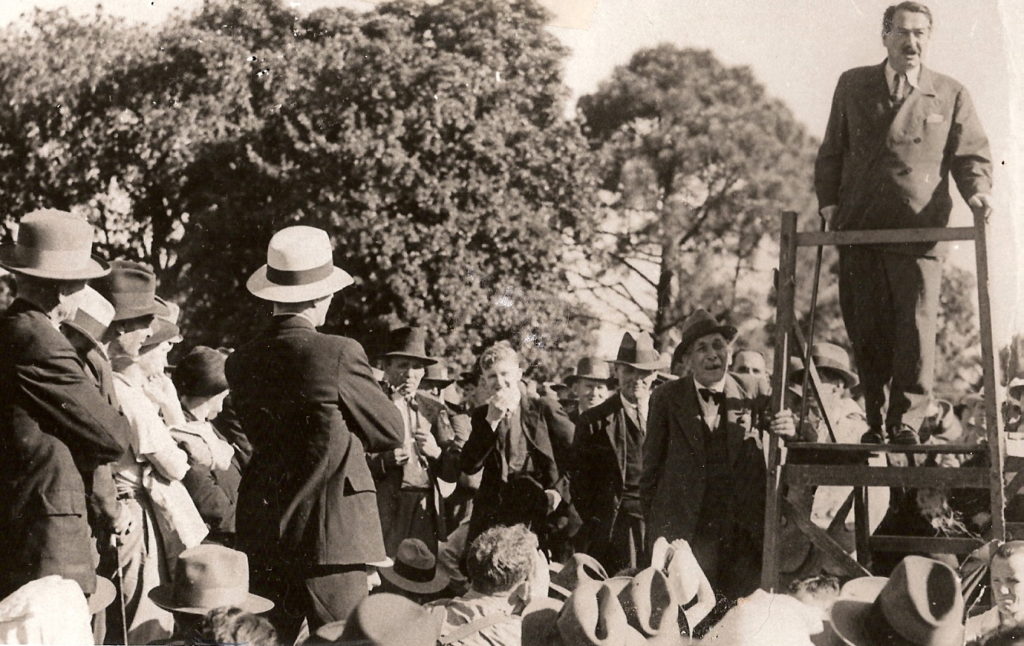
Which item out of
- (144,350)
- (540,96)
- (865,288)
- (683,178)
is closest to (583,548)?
(865,288)

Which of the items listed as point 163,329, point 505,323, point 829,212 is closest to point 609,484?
point 829,212

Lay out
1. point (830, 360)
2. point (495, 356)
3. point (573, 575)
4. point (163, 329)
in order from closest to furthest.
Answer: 1. point (573, 575)
2. point (163, 329)
3. point (495, 356)
4. point (830, 360)

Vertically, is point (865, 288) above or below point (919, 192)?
below

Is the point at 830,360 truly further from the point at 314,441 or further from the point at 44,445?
the point at 44,445

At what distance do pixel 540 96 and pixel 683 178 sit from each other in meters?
1.77

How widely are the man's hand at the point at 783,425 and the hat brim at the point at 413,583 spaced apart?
1.33m

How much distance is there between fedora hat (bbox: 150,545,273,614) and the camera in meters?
3.50

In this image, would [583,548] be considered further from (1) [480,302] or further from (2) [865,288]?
(1) [480,302]

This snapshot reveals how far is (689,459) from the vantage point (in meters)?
4.96

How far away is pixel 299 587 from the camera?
372 centimetres

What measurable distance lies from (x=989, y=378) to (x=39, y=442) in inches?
123

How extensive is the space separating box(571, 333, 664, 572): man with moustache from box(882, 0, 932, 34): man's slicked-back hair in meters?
2.15

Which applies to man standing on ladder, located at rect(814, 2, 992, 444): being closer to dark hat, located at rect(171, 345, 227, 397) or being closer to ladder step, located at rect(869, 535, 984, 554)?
ladder step, located at rect(869, 535, 984, 554)

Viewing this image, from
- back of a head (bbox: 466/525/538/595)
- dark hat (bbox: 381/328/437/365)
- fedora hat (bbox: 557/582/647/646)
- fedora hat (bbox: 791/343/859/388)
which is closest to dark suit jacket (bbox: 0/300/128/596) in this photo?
back of a head (bbox: 466/525/538/595)
